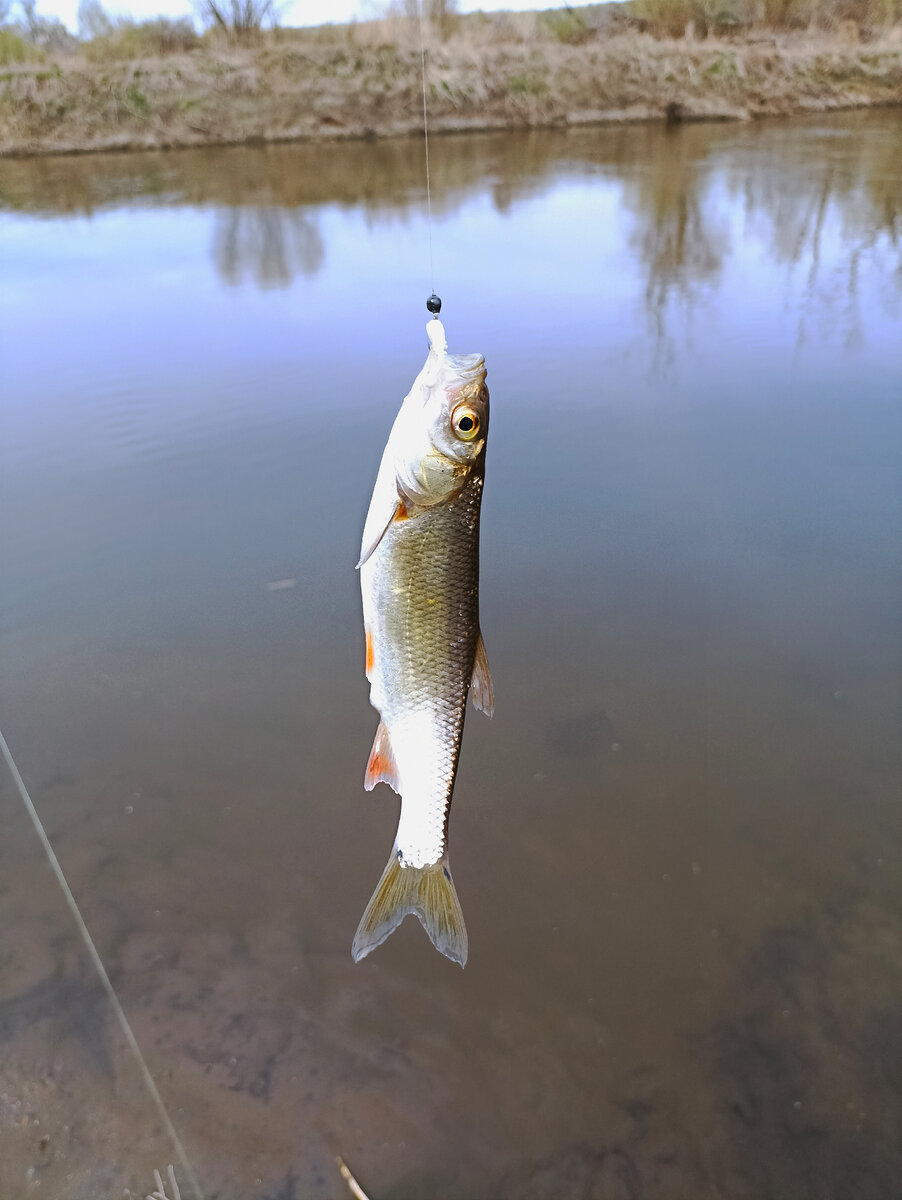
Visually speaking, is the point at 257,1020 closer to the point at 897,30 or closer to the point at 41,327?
the point at 41,327

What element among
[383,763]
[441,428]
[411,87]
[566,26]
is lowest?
[383,763]

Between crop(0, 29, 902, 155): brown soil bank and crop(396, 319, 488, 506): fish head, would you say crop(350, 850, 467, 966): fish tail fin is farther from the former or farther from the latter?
crop(0, 29, 902, 155): brown soil bank

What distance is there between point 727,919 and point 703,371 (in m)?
4.58

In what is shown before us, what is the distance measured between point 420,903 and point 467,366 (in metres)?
1.03

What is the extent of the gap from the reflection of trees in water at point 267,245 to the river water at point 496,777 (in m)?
2.21

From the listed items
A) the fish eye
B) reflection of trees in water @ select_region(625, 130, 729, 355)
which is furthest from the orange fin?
reflection of trees in water @ select_region(625, 130, 729, 355)

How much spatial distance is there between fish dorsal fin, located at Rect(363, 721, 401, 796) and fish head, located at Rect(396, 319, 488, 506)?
468mm

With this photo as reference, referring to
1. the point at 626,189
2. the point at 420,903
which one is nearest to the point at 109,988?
the point at 420,903

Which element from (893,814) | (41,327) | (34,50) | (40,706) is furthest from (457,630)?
(34,50)

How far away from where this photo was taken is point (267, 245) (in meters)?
10.1

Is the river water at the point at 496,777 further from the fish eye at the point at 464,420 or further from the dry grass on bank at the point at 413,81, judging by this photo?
the dry grass on bank at the point at 413,81

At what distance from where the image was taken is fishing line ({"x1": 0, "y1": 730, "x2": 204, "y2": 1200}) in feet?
7.31

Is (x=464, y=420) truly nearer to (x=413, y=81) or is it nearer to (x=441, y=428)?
(x=441, y=428)

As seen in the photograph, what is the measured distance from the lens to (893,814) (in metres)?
3.03
